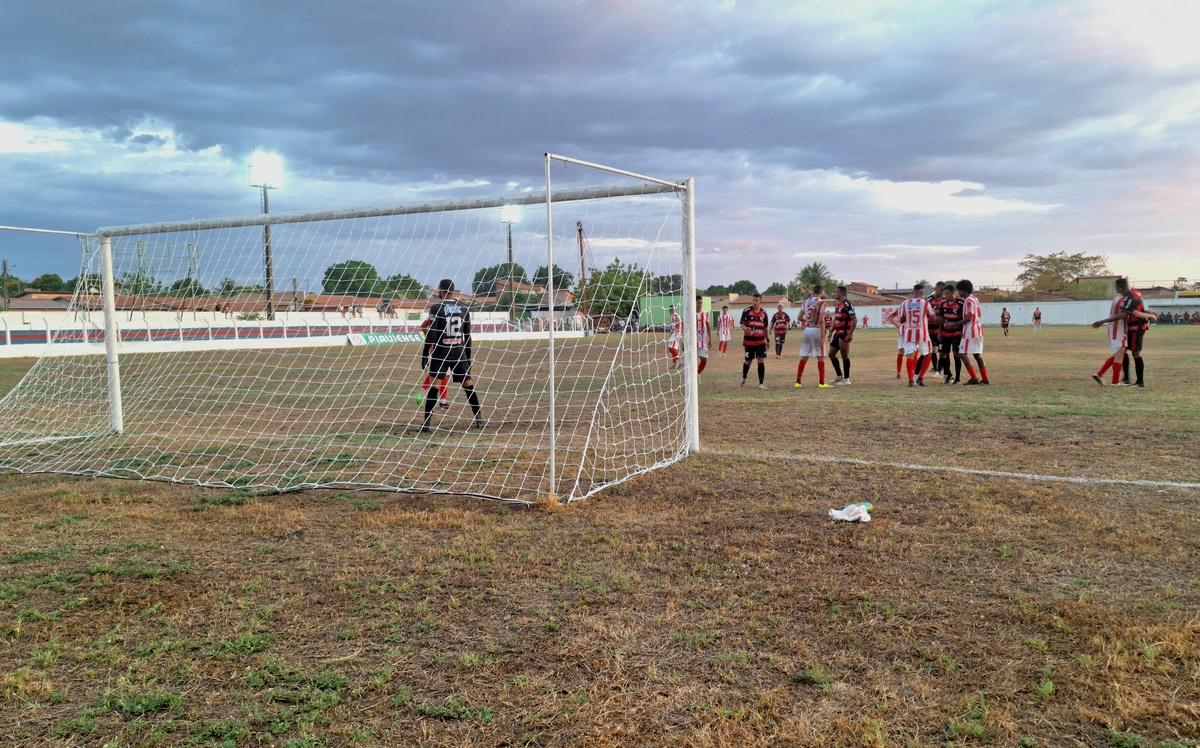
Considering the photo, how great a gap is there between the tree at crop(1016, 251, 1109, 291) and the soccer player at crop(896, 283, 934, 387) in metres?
93.0

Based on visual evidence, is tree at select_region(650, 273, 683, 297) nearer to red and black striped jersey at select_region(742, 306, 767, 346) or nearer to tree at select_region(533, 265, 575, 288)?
tree at select_region(533, 265, 575, 288)

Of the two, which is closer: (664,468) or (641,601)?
(641,601)

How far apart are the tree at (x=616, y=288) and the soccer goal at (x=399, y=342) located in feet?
0.06

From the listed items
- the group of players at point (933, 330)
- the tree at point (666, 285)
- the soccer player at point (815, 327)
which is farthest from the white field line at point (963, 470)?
the soccer player at point (815, 327)

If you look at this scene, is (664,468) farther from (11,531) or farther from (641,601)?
(11,531)

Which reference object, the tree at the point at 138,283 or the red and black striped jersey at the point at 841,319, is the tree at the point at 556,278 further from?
the red and black striped jersey at the point at 841,319

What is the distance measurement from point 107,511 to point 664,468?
14.3 ft

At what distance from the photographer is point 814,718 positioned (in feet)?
7.89

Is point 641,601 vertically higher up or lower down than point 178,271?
lower down

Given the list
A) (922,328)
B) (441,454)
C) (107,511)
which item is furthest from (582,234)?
(922,328)

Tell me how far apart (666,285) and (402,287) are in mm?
3121

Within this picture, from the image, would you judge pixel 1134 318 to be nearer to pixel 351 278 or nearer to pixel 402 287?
pixel 402 287

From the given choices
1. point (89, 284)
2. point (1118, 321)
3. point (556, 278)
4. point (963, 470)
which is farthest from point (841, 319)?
point (89, 284)

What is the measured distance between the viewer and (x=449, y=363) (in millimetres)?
8469
